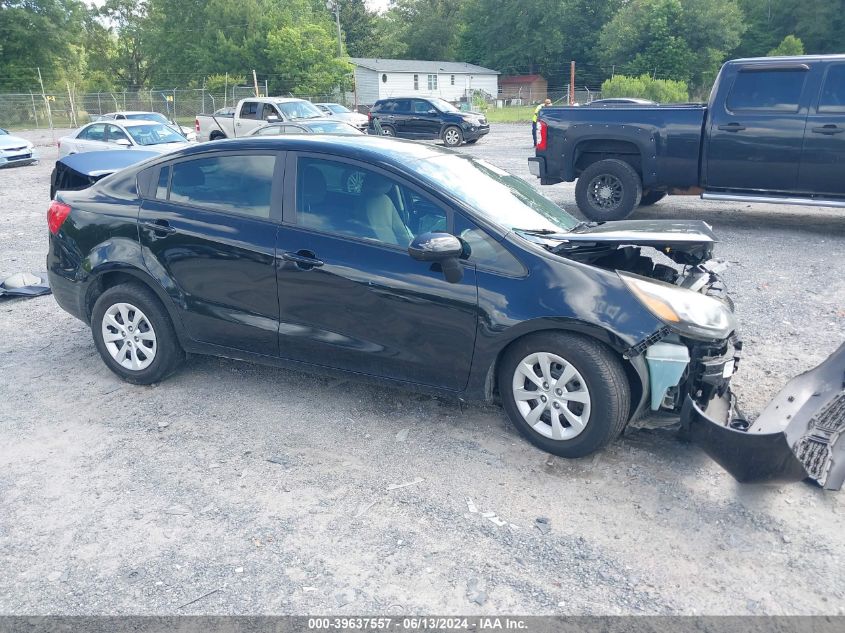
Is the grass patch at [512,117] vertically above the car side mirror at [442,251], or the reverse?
the grass patch at [512,117]

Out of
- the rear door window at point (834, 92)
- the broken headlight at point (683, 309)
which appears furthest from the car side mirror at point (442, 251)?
the rear door window at point (834, 92)

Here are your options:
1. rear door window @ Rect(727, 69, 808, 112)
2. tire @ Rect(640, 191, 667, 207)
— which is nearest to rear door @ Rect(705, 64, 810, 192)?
rear door window @ Rect(727, 69, 808, 112)

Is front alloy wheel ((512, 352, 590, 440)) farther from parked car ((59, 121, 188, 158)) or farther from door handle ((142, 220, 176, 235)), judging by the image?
parked car ((59, 121, 188, 158))

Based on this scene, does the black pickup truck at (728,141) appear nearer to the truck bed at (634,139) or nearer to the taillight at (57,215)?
the truck bed at (634,139)

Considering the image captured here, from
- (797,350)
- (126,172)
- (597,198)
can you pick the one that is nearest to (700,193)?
(597,198)

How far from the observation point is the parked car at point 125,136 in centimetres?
1647

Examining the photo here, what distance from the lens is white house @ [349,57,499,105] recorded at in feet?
189

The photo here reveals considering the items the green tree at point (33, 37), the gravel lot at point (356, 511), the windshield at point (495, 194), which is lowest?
the gravel lot at point (356, 511)

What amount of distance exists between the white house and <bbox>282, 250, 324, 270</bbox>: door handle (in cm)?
5303

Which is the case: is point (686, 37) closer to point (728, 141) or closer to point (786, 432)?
point (728, 141)

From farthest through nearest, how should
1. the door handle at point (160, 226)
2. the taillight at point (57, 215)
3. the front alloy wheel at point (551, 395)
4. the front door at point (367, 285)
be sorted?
the taillight at point (57, 215), the door handle at point (160, 226), the front door at point (367, 285), the front alloy wheel at point (551, 395)

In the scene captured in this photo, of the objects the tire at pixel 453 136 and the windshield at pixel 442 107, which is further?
the windshield at pixel 442 107

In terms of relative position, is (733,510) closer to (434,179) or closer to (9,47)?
(434,179)

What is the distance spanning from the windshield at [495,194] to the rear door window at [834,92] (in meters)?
5.58
